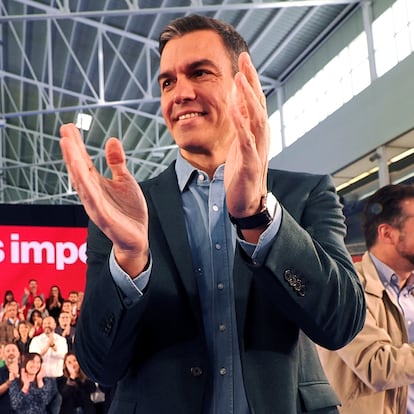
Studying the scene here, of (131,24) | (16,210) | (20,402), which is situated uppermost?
(131,24)

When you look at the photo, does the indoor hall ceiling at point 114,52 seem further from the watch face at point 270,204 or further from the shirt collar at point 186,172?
the watch face at point 270,204

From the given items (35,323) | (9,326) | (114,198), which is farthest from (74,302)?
(114,198)

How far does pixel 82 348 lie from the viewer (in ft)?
4.02

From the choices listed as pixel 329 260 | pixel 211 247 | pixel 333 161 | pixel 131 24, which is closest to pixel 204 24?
pixel 211 247

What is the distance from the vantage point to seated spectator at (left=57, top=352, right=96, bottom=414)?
4.89 metres

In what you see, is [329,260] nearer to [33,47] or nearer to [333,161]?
[333,161]

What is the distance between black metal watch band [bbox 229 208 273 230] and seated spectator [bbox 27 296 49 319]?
160 inches

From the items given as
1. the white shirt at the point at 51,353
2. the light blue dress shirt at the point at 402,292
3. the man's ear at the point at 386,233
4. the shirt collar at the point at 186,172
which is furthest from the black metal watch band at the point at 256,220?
the white shirt at the point at 51,353

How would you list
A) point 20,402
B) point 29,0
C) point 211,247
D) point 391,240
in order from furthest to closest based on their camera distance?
point 29,0, point 20,402, point 391,240, point 211,247

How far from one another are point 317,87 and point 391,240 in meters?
10.2

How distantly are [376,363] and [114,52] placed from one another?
41.7 feet

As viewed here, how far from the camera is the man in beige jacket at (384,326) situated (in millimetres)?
2488

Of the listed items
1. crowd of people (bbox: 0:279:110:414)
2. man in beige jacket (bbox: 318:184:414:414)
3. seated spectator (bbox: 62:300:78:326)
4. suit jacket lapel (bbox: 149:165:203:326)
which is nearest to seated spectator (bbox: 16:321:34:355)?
crowd of people (bbox: 0:279:110:414)

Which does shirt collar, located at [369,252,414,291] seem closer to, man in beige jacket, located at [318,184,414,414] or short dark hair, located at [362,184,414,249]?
man in beige jacket, located at [318,184,414,414]
